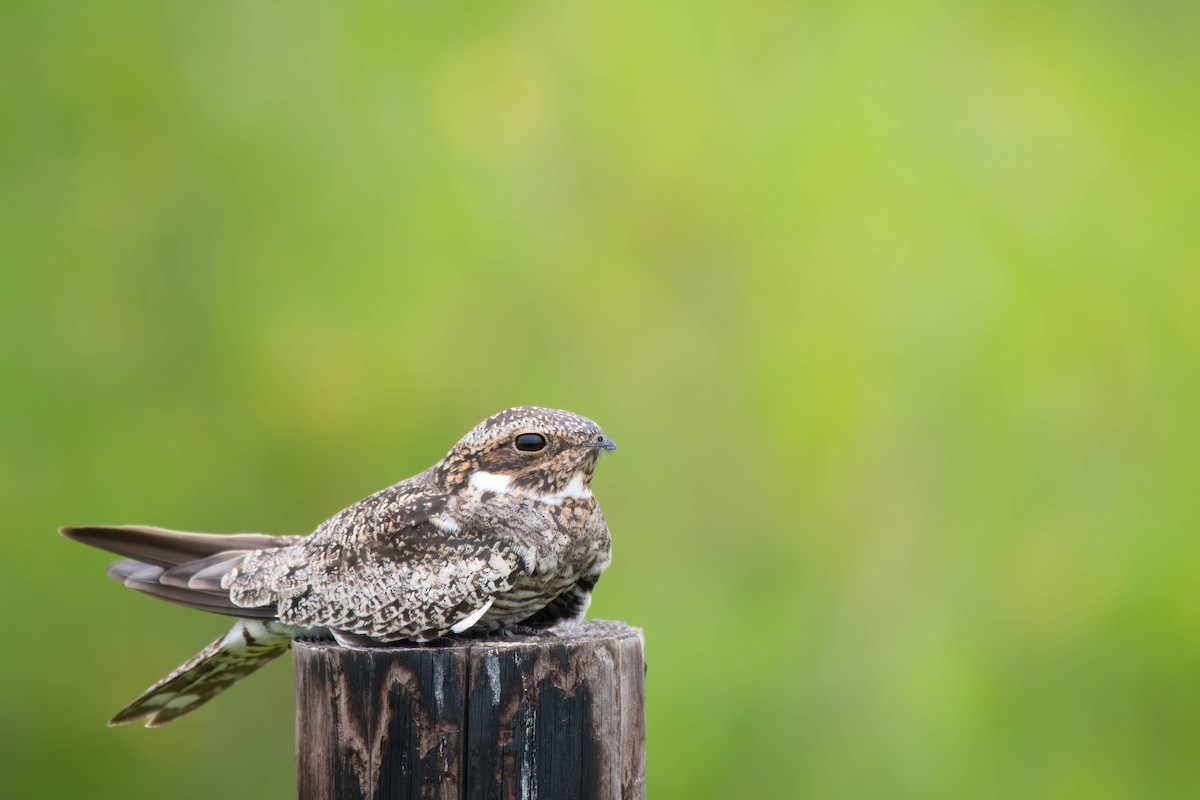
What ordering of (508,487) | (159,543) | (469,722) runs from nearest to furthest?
(469,722) < (508,487) < (159,543)

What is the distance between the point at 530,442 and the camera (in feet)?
9.29

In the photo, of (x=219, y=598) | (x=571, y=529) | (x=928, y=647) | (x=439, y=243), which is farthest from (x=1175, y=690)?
(x=219, y=598)

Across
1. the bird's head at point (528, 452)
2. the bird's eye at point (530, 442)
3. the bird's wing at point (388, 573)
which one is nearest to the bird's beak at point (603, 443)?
the bird's head at point (528, 452)

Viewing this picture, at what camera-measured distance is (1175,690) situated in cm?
622

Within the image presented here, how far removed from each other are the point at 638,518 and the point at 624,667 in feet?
11.4

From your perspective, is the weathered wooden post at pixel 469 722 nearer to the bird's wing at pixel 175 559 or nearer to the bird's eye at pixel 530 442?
the bird's eye at pixel 530 442

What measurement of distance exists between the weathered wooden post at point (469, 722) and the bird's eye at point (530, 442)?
0.53m

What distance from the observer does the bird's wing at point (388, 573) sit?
105 inches

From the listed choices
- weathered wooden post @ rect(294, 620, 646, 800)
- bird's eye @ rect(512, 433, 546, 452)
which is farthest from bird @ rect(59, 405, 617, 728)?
weathered wooden post @ rect(294, 620, 646, 800)

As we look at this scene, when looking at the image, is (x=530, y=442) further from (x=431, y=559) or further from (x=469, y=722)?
(x=469, y=722)

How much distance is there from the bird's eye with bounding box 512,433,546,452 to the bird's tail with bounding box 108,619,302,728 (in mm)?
648

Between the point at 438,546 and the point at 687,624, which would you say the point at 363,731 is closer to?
the point at 438,546

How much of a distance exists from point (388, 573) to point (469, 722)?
505mm

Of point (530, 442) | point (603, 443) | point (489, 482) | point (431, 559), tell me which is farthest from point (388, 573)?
point (603, 443)
